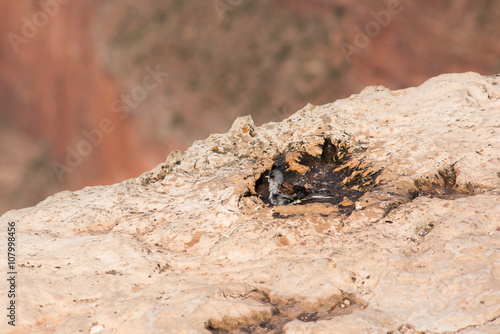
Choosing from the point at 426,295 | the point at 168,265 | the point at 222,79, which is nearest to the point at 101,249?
the point at 168,265

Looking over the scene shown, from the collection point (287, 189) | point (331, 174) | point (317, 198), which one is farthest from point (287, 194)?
point (331, 174)

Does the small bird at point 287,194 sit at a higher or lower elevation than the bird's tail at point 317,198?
higher

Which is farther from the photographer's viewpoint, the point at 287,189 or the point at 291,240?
the point at 287,189

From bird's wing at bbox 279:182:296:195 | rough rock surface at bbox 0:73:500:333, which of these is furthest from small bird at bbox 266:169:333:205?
rough rock surface at bbox 0:73:500:333

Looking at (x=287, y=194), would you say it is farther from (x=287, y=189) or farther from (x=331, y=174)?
(x=331, y=174)

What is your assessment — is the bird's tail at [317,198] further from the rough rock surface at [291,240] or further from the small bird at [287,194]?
the rough rock surface at [291,240]

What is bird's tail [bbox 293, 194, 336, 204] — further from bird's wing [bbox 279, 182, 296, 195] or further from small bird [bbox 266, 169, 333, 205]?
bird's wing [bbox 279, 182, 296, 195]

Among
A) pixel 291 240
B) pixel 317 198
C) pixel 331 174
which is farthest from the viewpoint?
pixel 331 174

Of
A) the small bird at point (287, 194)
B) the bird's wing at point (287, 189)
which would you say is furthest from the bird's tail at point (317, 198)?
the bird's wing at point (287, 189)

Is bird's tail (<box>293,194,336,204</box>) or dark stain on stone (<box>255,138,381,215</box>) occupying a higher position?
dark stain on stone (<box>255,138,381,215</box>)
